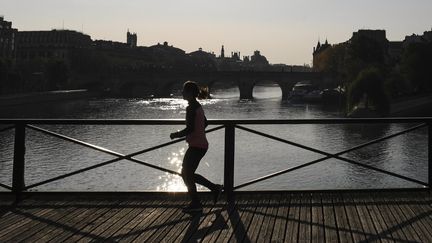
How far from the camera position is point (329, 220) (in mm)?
6539

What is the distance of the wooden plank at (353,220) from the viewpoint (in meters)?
5.87

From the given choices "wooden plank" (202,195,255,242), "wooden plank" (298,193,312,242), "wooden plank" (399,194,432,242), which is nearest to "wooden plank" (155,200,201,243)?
"wooden plank" (202,195,255,242)

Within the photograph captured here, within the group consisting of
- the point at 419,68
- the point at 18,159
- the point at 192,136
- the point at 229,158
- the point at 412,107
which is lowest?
the point at 18,159

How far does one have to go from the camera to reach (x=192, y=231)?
19.9ft

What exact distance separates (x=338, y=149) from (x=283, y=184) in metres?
11.5

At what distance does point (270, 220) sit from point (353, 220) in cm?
102

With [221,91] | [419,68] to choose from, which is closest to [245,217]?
[419,68]

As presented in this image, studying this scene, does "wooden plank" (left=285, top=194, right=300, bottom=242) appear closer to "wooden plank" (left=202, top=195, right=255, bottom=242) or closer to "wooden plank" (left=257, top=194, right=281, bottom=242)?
"wooden plank" (left=257, top=194, right=281, bottom=242)

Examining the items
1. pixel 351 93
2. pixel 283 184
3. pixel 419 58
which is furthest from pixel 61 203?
pixel 419 58

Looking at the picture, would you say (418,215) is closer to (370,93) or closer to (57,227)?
(57,227)

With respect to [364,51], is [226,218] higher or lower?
lower

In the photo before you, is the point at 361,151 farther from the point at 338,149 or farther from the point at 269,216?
the point at 269,216

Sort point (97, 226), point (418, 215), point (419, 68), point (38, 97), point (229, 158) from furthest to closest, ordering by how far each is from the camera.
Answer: point (419, 68) → point (38, 97) → point (229, 158) → point (418, 215) → point (97, 226)

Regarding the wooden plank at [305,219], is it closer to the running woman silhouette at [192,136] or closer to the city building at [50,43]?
the running woman silhouette at [192,136]
